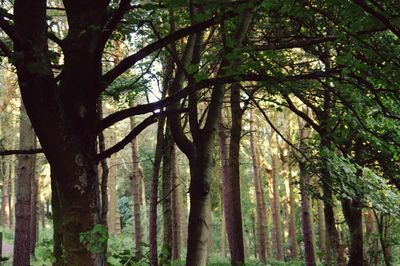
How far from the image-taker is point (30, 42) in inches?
132

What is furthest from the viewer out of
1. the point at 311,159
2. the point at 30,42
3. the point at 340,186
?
the point at 311,159

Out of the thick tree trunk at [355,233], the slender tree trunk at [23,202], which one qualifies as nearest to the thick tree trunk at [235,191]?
the thick tree trunk at [355,233]

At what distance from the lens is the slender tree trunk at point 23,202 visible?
10094 millimetres


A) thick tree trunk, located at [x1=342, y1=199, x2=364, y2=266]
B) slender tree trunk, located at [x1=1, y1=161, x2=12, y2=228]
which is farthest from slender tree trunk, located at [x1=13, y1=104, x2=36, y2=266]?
slender tree trunk, located at [x1=1, y1=161, x2=12, y2=228]

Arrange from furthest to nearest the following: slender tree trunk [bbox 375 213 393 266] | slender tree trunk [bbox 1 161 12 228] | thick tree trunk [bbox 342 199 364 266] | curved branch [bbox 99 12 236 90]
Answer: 1. slender tree trunk [bbox 1 161 12 228]
2. slender tree trunk [bbox 375 213 393 266]
3. thick tree trunk [bbox 342 199 364 266]
4. curved branch [bbox 99 12 236 90]

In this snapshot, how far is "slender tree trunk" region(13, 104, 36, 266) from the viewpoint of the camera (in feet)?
33.1

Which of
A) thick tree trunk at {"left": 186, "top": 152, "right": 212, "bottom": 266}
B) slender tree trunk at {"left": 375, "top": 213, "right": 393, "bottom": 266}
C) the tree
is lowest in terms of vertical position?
slender tree trunk at {"left": 375, "top": 213, "right": 393, "bottom": 266}

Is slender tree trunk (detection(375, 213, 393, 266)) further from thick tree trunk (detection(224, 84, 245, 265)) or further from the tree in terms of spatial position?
the tree

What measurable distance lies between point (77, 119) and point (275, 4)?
211cm

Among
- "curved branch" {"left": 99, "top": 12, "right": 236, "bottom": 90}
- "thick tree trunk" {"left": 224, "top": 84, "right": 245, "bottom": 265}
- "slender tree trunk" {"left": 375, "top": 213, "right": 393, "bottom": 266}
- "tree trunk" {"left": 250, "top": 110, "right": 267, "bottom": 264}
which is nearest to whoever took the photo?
"curved branch" {"left": 99, "top": 12, "right": 236, "bottom": 90}

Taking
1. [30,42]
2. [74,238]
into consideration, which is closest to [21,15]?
[30,42]

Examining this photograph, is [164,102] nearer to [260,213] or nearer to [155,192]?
[155,192]

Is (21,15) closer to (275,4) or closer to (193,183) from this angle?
(275,4)

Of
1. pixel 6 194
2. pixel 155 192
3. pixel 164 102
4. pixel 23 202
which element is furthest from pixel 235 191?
pixel 6 194
